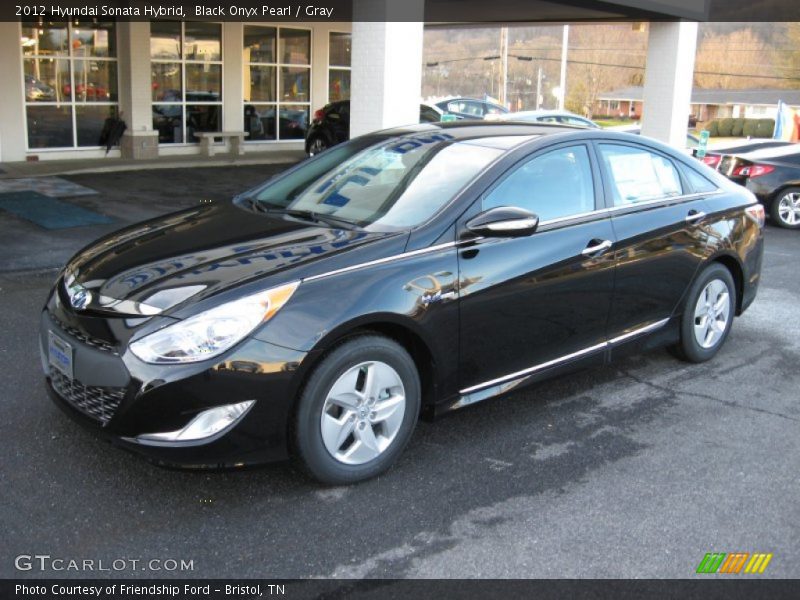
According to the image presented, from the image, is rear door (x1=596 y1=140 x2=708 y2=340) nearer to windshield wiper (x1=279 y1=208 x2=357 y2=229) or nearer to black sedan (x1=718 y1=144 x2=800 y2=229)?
windshield wiper (x1=279 y1=208 x2=357 y2=229)

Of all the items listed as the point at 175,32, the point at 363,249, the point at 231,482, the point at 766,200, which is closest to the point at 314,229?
the point at 363,249

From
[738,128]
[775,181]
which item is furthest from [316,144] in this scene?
[738,128]

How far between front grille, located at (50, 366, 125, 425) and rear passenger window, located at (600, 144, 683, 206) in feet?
10.1

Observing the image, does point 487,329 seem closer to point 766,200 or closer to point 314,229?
point 314,229

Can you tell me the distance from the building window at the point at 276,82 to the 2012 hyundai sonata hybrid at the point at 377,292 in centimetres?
1511

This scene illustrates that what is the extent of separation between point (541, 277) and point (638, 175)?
1.29 m

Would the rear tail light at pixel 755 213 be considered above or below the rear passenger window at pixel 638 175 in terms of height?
below

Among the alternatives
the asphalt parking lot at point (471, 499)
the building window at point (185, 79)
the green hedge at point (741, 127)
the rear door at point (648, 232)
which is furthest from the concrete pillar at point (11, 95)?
the green hedge at point (741, 127)

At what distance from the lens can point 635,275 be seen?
16.5ft

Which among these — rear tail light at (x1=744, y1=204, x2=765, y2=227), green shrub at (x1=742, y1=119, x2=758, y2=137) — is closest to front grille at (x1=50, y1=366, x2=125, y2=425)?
rear tail light at (x1=744, y1=204, x2=765, y2=227)

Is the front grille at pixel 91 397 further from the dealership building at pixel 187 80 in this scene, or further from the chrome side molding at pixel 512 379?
the dealership building at pixel 187 80

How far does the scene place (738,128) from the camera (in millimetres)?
61906

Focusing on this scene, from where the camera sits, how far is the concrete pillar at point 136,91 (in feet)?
54.5

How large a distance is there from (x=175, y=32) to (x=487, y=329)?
1571cm
